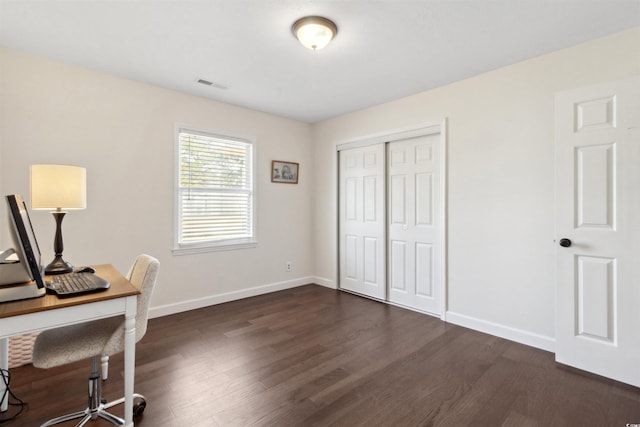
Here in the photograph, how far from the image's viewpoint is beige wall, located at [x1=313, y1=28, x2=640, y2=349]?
8.19ft

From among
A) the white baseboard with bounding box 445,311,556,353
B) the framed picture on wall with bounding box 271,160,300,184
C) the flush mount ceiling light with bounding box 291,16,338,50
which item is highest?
the flush mount ceiling light with bounding box 291,16,338,50

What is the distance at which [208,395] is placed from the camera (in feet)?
6.35

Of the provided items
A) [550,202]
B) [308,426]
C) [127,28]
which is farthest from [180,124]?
[550,202]

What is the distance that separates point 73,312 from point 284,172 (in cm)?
328

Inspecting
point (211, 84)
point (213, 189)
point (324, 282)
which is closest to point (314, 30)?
point (211, 84)

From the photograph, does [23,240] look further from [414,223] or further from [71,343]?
[414,223]

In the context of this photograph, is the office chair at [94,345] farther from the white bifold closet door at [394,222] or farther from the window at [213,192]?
the white bifold closet door at [394,222]

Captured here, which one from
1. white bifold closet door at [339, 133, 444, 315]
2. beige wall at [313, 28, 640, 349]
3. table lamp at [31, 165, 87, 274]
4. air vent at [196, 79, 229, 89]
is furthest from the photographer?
white bifold closet door at [339, 133, 444, 315]

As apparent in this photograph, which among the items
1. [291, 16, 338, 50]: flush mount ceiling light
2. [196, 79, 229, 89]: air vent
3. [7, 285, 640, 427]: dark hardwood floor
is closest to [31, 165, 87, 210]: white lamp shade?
[7, 285, 640, 427]: dark hardwood floor

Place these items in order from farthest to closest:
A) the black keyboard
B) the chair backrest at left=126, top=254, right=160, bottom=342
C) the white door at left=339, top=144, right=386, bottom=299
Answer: the white door at left=339, top=144, right=386, bottom=299 < the chair backrest at left=126, top=254, right=160, bottom=342 < the black keyboard

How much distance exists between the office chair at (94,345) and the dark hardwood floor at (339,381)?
0.82ft

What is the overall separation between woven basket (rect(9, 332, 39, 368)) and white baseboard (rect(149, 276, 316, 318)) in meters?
0.99

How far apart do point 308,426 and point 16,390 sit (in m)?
1.99

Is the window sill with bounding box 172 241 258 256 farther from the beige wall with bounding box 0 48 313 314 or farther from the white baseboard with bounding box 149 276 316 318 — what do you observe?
the white baseboard with bounding box 149 276 316 318
